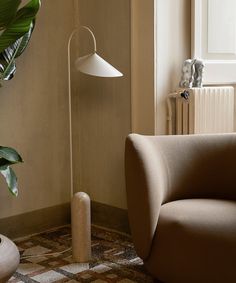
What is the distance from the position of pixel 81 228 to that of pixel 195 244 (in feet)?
2.63

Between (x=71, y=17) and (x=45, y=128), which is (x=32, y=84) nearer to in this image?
(x=45, y=128)

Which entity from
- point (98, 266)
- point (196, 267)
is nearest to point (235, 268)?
point (196, 267)

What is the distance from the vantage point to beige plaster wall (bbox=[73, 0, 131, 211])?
114 inches

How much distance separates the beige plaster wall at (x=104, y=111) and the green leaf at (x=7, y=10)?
2.89 ft

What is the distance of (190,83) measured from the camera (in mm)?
2861

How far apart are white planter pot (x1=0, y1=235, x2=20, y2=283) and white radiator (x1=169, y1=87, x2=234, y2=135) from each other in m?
1.19

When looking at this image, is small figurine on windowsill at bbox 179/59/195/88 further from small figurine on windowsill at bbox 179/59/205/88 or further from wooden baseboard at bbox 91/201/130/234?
wooden baseboard at bbox 91/201/130/234

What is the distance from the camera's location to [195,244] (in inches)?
78.4

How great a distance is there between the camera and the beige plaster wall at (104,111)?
2902 mm

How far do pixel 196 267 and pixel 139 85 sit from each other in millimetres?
1222

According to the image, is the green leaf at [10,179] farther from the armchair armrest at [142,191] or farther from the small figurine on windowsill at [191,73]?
the small figurine on windowsill at [191,73]

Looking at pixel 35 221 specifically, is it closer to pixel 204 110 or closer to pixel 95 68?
pixel 95 68

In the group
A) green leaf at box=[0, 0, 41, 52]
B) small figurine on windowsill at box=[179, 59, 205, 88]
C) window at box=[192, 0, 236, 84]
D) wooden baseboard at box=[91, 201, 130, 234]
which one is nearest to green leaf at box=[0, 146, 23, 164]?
green leaf at box=[0, 0, 41, 52]

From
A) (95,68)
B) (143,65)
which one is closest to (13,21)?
(95,68)
